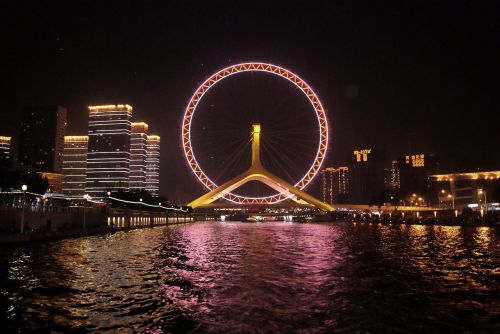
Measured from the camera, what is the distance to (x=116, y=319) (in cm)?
843

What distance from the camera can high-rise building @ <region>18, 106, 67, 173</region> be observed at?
161500 millimetres

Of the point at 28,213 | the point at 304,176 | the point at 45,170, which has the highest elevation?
the point at 45,170

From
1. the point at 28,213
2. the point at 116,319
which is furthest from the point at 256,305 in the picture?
the point at 28,213

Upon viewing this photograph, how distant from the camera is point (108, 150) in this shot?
16038cm

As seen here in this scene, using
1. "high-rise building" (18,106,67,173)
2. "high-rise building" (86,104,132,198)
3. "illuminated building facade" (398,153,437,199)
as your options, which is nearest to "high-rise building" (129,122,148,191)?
"high-rise building" (86,104,132,198)

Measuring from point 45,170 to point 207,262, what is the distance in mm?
156001

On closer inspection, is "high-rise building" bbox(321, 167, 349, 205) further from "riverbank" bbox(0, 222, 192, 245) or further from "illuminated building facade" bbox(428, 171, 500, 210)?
"riverbank" bbox(0, 222, 192, 245)

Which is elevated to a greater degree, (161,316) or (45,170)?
(45,170)

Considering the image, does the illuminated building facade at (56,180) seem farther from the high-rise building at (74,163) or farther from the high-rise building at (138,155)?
the high-rise building at (138,155)

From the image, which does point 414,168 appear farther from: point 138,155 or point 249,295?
point 249,295

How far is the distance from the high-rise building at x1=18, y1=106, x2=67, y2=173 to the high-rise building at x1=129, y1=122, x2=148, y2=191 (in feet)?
92.4

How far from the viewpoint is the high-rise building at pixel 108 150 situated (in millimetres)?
159250

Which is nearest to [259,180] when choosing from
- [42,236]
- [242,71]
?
[242,71]

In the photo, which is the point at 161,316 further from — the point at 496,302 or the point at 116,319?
the point at 496,302
